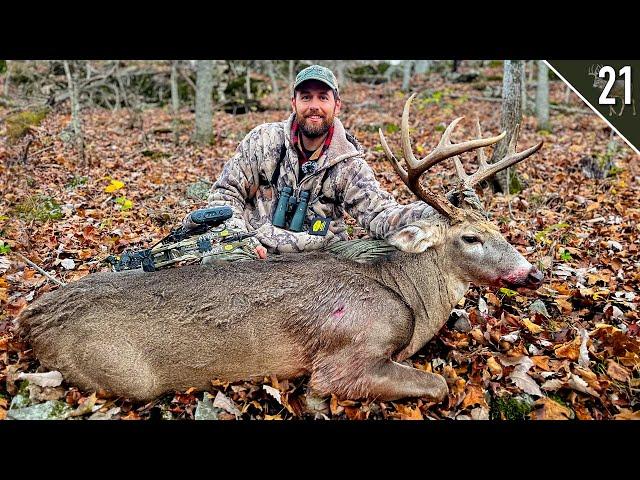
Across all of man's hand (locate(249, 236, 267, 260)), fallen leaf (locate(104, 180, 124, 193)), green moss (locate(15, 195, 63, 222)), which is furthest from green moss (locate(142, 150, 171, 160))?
man's hand (locate(249, 236, 267, 260))

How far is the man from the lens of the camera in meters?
5.14

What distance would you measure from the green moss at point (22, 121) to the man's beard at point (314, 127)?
8461 mm

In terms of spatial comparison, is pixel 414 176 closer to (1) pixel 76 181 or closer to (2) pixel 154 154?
(1) pixel 76 181

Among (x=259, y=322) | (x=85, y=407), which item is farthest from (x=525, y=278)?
(x=85, y=407)

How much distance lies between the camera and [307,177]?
5.30m

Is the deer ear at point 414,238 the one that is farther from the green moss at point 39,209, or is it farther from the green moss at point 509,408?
the green moss at point 39,209

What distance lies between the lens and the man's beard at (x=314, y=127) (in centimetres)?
521

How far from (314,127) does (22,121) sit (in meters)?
9.70

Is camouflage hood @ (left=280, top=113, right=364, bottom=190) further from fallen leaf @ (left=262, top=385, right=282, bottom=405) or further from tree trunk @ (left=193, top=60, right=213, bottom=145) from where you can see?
tree trunk @ (left=193, top=60, right=213, bottom=145)

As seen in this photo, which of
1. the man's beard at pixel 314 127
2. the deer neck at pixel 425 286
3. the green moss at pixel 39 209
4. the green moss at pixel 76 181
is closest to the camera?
the deer neck at pixel 425 286

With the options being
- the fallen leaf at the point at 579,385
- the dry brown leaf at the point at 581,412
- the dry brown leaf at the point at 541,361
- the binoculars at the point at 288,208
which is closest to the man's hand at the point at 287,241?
the binoculars at the point at 288,208

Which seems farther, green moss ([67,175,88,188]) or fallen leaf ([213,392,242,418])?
green moss ([67,175,88,188])

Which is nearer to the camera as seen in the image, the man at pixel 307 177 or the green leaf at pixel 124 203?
the man at pixel 307 177
